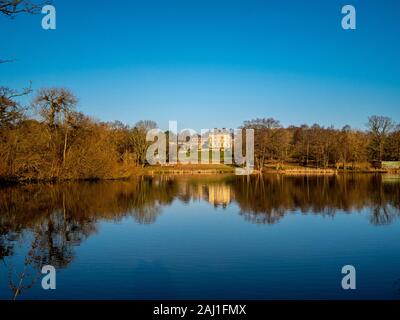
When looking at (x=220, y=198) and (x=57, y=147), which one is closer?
(x=220, y=198)

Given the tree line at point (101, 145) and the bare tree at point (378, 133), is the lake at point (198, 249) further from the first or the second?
the bare tree at point (378, 133)

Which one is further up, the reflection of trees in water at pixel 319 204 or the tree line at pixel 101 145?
the tree line at pixel 101 145

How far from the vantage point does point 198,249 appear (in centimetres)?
1195

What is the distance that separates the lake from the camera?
8273mm

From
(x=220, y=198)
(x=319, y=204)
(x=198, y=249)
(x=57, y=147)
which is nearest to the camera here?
(x=198, y=249)

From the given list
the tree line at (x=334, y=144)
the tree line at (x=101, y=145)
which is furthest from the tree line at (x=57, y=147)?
the tree line at (x=334, y=144)

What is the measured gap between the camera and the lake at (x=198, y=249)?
27.1 ft

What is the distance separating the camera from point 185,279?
8.90 meters

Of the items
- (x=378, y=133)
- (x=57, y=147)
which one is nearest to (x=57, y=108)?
(x=57, y=147)

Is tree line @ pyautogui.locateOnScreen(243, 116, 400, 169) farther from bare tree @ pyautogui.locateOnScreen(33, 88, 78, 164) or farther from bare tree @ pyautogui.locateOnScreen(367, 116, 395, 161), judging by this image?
bare tree @ pyautogui.locateOnScreen(33, 88, 78, 164)

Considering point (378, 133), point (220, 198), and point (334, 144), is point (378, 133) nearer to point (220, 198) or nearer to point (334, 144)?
point (334, 144)

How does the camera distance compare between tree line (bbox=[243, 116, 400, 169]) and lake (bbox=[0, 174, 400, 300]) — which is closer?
lake (bbox=[0, 174, 400, 300])

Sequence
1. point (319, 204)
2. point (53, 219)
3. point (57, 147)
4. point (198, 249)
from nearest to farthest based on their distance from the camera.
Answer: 1. point (198, 249)
2. point (53, 219)
3. point (319, 204)
4. point (57, 147)

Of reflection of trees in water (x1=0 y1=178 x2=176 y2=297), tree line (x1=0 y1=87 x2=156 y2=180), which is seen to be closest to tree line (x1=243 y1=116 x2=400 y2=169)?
tree line (x1=0 y1=87 x2=156 y2=180)
